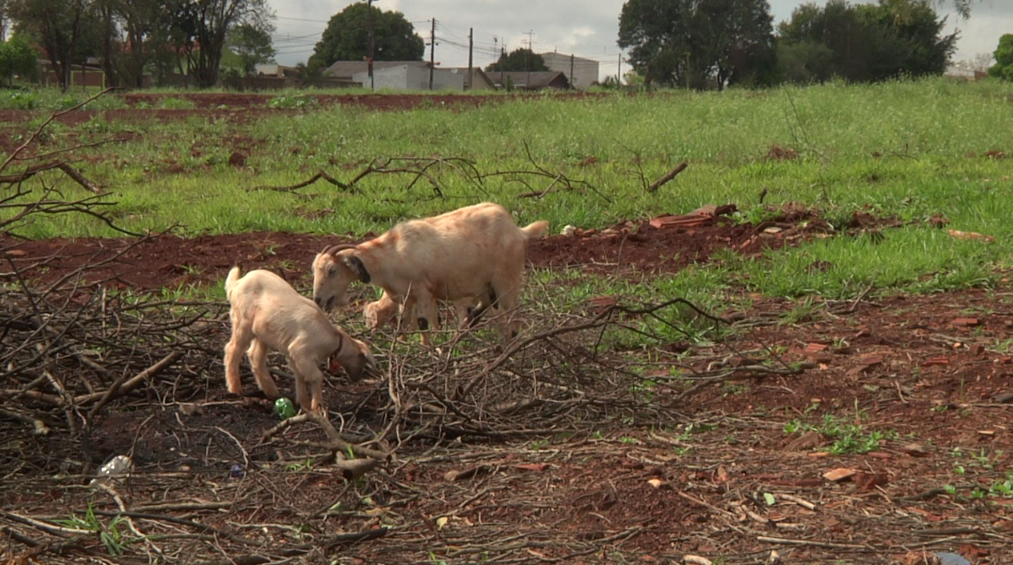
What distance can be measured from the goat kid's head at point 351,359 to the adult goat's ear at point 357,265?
127 cm

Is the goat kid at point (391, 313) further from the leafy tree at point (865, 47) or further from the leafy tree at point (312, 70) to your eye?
the leafy tree at point (312, 70)

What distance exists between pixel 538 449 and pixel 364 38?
88051 mm

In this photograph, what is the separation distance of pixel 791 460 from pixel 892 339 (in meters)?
2.56

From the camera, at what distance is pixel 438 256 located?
733cm

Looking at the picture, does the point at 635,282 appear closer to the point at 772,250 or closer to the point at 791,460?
the point at 772,250

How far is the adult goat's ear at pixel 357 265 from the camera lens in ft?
22.9

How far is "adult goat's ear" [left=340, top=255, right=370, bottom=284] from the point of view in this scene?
698 cm

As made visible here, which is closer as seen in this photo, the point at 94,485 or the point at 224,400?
the point at 94,485

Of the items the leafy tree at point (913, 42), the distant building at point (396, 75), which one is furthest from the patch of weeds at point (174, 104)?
the distant building at point (396, 75)

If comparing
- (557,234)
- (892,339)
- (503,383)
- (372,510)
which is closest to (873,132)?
(557,234)

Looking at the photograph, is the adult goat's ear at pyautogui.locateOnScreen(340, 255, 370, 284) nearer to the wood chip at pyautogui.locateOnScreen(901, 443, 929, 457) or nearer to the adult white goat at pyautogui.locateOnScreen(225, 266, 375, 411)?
the adult white goat at pyautogui.locateOnScreen(225, 266, 375, 411)

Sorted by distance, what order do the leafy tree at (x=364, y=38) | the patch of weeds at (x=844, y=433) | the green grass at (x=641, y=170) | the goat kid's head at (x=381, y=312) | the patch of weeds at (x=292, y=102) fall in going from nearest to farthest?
the patch of weeds at (x=844, y=433)
the goat kid's head at (x=381, y=312)
the green grass at (x=641, y=170)
the patch of weeds at (x=292, y=102)
the leafy tree at (x=364, y=38)

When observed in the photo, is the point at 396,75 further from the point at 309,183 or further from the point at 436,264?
the point at 436,264

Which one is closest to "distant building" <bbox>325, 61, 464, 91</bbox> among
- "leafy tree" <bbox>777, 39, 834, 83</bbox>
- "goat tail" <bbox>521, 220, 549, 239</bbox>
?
"leafy tree" <bbox>777, 39, 834, 83</bbox>
